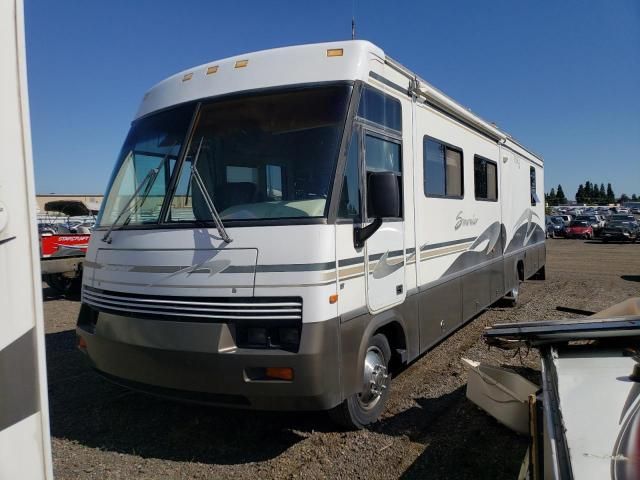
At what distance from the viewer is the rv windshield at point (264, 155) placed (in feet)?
12.0

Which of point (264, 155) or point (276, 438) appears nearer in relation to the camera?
point (264, 155)

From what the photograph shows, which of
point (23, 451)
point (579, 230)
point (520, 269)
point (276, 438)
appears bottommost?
point (276, 438)

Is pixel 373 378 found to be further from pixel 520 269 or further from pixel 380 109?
pixel 520 269

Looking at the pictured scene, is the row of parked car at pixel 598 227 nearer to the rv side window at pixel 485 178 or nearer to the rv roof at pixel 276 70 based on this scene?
the rv side window at pixel 485 178

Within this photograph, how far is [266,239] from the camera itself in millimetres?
3432

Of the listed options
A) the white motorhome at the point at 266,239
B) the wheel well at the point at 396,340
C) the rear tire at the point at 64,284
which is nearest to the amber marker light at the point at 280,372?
the white motorhome at the point at 266,239

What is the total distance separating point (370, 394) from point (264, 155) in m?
2.08

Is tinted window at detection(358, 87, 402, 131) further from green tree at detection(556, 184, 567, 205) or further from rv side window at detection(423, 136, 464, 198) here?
green tree at detection(556, 184, 567, 205)

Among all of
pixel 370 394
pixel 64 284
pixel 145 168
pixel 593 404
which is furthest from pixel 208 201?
pixel 64 284

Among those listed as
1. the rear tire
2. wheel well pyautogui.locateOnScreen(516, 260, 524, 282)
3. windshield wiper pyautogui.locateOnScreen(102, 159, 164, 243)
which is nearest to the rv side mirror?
windshield wiper pyautogui.locateOnScreen(102, 159, 164, 243)

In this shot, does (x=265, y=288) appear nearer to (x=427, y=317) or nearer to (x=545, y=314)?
(x=427, y=317)

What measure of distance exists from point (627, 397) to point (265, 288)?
83.4 inches

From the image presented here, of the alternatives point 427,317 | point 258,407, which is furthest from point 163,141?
point 427,317

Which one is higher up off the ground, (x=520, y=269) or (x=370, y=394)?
(x=520, y=269)
